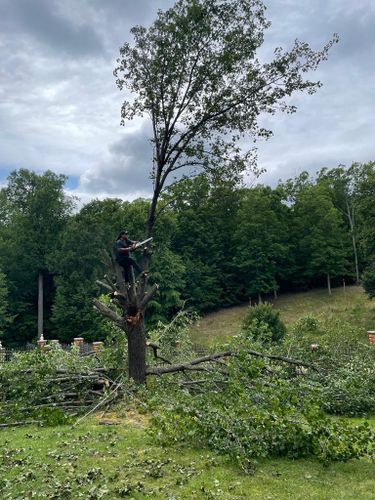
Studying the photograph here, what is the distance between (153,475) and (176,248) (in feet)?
113

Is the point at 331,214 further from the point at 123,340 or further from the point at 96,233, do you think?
the point at 123,340

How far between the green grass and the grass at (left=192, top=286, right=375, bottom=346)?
66.6ft

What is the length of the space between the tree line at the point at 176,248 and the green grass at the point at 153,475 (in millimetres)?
22927

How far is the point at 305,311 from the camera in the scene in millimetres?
30297

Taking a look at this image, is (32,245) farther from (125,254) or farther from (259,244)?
(125,254)

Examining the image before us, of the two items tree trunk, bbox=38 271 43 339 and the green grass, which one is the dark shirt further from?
tree trunk, bbox=38 271 43 339

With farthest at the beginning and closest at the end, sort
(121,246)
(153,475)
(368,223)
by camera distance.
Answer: (368,223) → (121,246) → (153,475)

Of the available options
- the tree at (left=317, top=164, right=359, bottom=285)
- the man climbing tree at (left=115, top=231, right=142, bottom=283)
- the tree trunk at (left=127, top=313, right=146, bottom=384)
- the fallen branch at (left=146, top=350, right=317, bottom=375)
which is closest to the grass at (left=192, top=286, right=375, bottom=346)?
the tree at (left=317, top=164, right=359, bottom=285)

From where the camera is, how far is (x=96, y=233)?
102 ft

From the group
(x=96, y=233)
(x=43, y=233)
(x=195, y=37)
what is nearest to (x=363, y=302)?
(x=96, y=233)

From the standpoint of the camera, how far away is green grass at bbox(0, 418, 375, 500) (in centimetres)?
391

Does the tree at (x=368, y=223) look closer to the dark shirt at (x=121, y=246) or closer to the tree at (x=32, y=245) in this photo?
the dark shirt at (x=121, y=246)

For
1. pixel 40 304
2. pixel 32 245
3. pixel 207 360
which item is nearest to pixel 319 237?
pixel 40 304

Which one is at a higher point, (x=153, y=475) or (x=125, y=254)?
(x=125, y=254)
